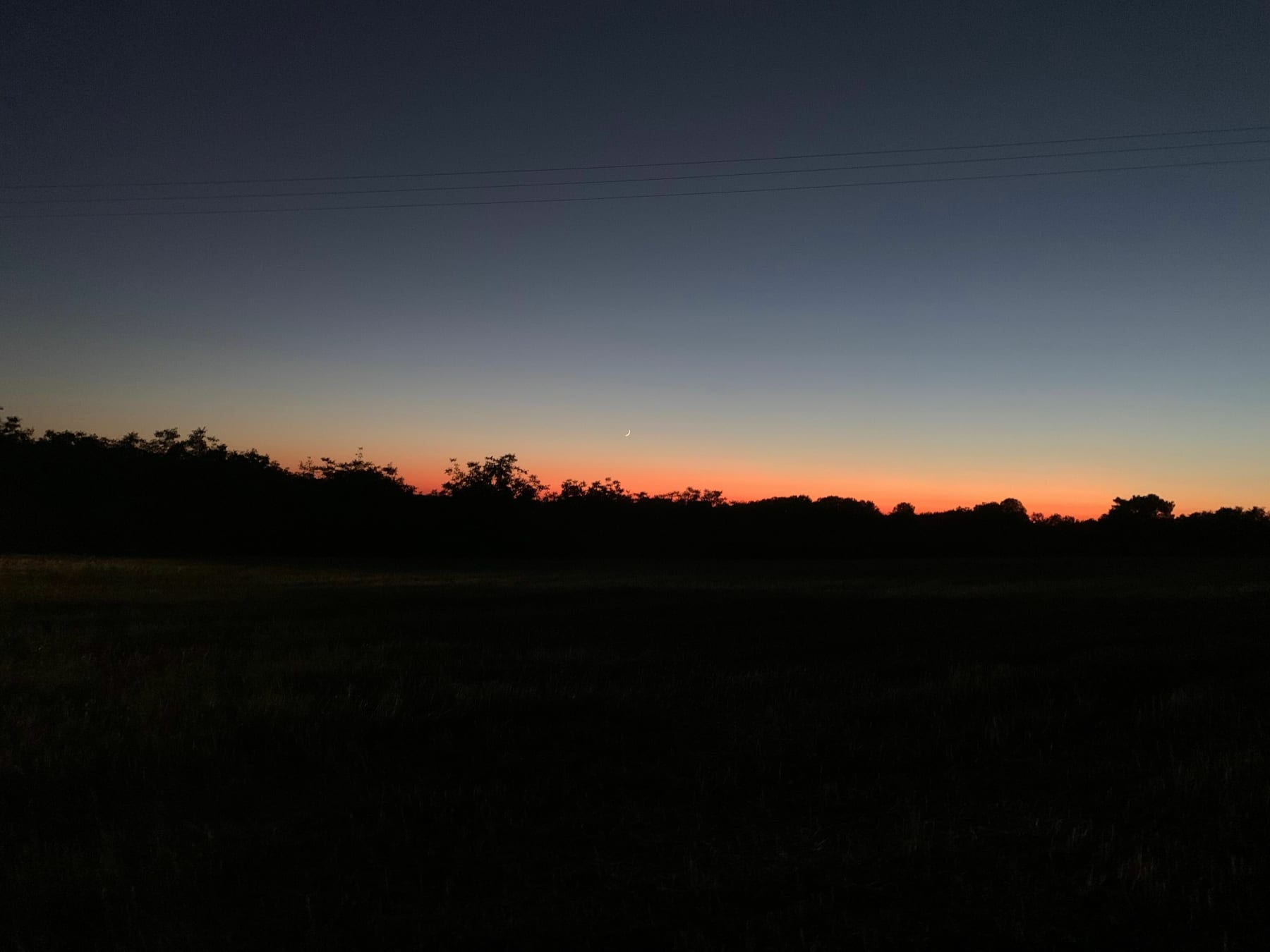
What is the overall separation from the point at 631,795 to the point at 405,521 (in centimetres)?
9564

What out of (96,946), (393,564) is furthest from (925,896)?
(393,564)

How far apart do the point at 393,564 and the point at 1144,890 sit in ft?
203

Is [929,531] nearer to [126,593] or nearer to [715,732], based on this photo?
[126,593]

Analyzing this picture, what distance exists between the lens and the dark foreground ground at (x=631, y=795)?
464 cm

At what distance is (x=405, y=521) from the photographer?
97.9 metres

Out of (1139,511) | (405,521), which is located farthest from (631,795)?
(1139,511)

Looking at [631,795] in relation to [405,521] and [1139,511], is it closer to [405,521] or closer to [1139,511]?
[405,521]

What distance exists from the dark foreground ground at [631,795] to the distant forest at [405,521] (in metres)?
79.2

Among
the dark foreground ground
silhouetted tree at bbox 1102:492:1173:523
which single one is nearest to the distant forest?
silhouetted tree at bbox 1102:492:1173:523

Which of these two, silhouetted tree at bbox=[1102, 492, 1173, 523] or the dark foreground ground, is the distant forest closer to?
silhouetted tree at bbox=[1102, 492, 1173, 523]

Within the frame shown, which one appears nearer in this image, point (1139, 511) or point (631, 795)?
point (631, 795)

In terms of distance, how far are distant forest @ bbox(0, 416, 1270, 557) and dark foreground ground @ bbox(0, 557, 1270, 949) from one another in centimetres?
7925

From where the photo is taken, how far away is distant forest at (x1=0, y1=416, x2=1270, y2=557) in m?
83.8

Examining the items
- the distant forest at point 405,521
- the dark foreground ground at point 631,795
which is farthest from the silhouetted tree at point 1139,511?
the dark foreground ground at point 631,795
